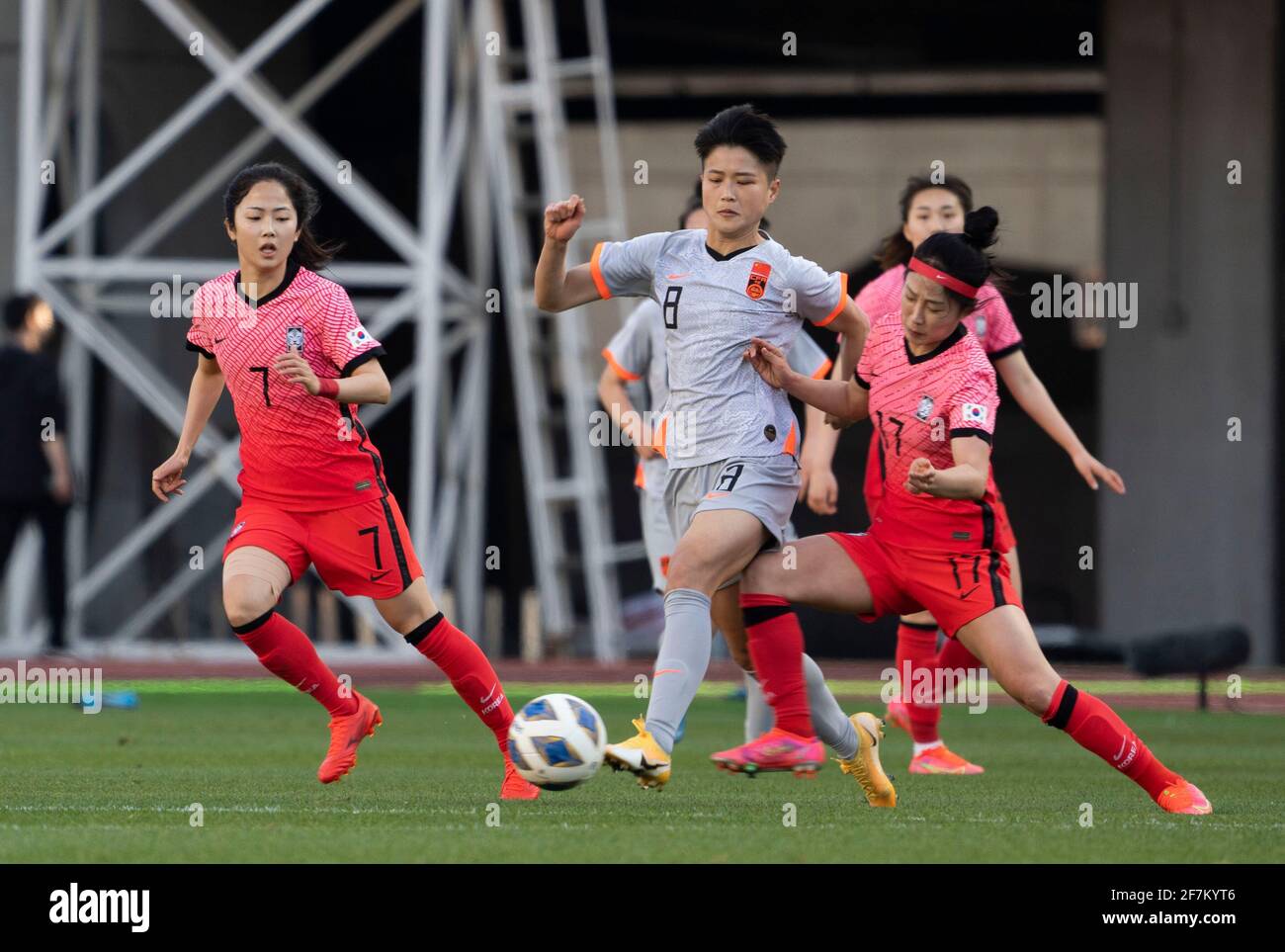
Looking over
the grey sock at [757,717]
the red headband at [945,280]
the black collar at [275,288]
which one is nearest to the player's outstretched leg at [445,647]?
the black collar at [275,288]

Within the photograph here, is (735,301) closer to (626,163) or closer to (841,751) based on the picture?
(841,751)

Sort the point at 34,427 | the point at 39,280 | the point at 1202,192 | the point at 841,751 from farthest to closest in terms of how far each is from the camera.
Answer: the point at 1202,192
the point at 39,280
the point at 34,427
the point at 841,751

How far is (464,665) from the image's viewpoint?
21.0 feet

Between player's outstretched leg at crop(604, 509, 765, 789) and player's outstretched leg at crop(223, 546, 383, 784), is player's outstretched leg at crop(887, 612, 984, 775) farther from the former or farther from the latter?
player's outstretched leg at crop(223, 546, 383, 784)

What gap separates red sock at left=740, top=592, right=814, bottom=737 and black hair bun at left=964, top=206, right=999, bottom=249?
3.93 ft

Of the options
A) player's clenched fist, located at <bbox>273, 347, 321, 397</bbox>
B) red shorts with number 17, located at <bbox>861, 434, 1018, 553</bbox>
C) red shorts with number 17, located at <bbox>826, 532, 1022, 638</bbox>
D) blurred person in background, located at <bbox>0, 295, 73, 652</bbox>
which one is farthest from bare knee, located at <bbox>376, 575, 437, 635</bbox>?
blurred person in background, located at <bbox>0, 295, 73, 652</bbox>

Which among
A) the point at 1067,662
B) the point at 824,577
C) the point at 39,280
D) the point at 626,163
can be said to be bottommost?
the point at 1067,662

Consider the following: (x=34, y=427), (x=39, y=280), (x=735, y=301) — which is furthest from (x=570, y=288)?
(x=39, y=280)

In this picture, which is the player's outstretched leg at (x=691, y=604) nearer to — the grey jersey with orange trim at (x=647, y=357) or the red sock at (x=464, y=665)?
the red sock at (x=464, y=665)

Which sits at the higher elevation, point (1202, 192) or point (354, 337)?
point (1202, 192)

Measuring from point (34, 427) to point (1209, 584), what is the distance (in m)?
8.88

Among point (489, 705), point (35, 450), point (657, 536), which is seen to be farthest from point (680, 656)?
point (35, 450)
